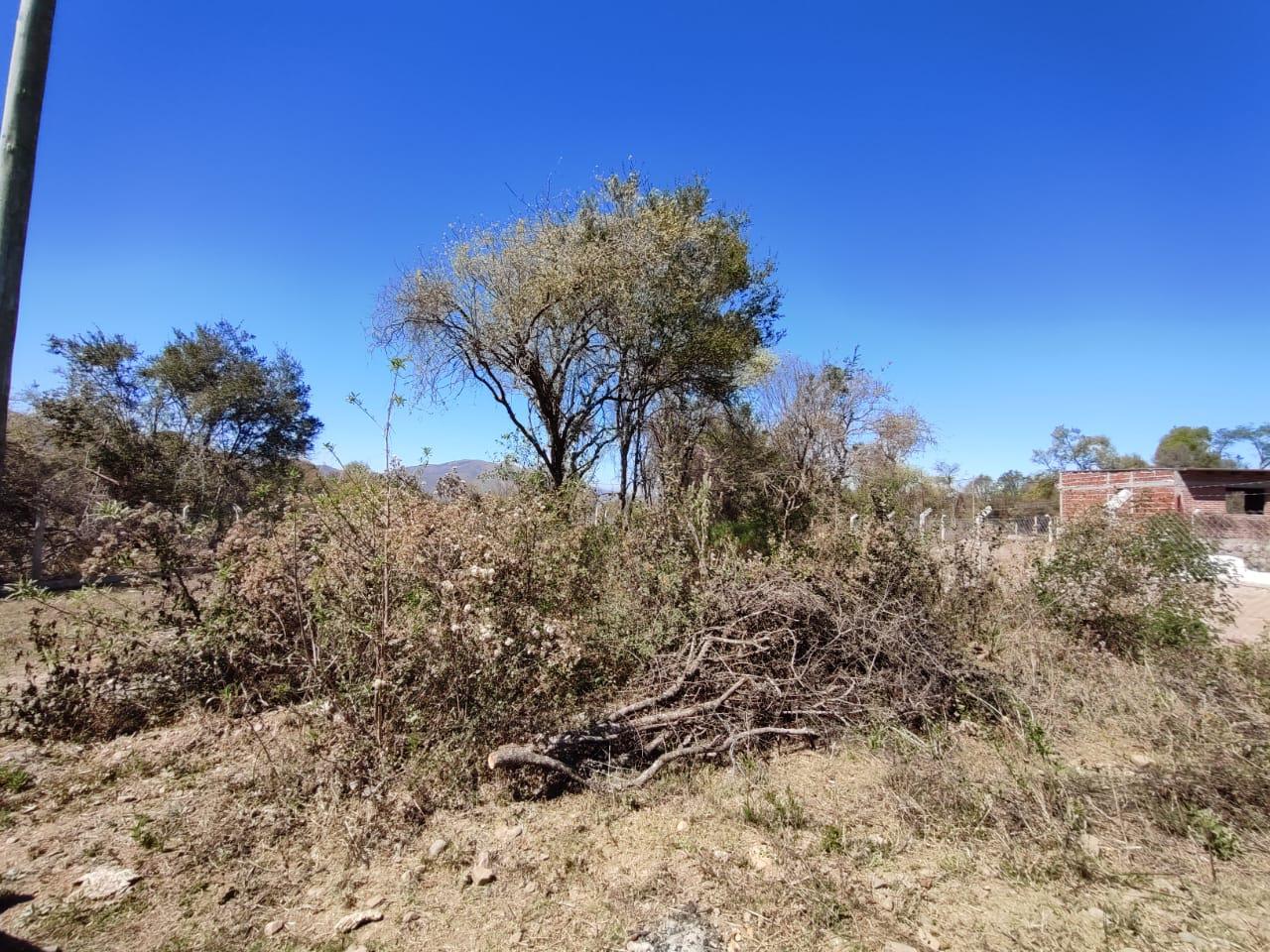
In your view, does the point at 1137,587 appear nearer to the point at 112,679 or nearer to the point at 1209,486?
the point at 112,679

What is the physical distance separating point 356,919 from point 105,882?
3.95ft

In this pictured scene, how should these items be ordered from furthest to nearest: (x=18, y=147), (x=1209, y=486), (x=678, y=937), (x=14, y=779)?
(x=1209, y=486) → (x=14, y=779) → (x=678, y=937) → (x=18, y=147)

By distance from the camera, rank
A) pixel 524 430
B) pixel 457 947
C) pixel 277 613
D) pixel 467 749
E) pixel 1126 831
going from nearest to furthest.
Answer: pixel 457 947 < pixel 1126 831 < pixel 467 749 < pixel 277 613 < pixel 524 430

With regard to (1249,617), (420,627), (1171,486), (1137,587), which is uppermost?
(1171,486)

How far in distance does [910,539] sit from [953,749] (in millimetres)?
2383

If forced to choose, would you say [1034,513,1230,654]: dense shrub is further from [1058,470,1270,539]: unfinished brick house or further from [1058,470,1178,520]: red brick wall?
[1058,470,1270,539]: unfinished brick house

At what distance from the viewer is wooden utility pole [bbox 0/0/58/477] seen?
5.69 ft

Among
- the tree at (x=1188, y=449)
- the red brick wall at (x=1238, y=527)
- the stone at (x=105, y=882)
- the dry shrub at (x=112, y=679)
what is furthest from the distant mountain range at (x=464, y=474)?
the tree at (x=1188, y=449)

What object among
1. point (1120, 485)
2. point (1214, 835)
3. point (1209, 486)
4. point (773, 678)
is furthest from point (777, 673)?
point (1209, 486)

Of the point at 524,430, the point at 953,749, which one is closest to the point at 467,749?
the point at 953,749

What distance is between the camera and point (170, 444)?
1639 cm

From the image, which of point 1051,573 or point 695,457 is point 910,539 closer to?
point 1051,573

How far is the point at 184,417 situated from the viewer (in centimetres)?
1697


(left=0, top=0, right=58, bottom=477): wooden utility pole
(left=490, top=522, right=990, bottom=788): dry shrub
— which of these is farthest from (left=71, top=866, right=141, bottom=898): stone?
(left=0, top=0, right=58, bottom=477): wooden utility pole
